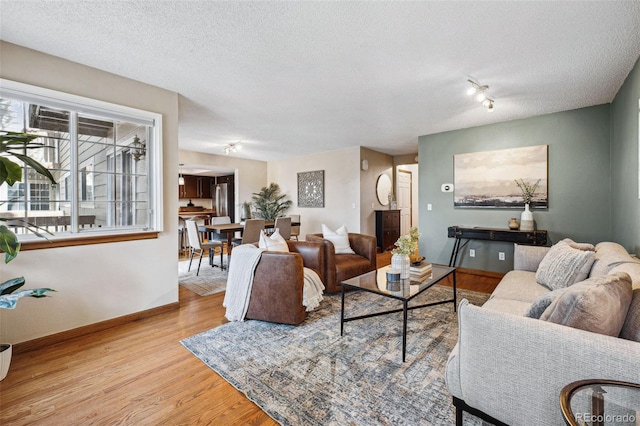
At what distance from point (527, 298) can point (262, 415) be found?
78.7 inches

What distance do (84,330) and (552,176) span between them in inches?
226

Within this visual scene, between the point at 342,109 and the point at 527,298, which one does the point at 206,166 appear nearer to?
the point at 342,109

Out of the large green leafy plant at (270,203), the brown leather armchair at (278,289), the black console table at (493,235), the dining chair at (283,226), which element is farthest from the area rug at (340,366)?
the large green leafy plant at (270,203)

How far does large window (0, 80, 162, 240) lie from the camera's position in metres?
2.27

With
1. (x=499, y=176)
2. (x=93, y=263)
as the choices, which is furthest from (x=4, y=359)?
(x=499, y=176)

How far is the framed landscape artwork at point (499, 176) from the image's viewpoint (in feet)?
13.2

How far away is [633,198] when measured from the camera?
8.58ft

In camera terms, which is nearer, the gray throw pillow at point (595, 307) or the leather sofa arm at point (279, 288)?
the gray throw pillow at point (595, 307)

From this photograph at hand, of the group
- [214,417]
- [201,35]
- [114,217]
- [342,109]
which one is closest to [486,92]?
[342,109]

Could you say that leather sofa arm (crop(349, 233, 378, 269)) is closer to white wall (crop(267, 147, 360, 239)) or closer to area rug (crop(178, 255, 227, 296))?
area rug (crop(178, 255, 227, 296))

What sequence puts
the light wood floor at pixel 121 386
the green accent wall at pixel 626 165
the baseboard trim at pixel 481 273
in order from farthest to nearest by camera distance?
the baseboard trim at pixel 481 273, the green accent wall at pixel 626 165, the light wood floor at pixel 121 386

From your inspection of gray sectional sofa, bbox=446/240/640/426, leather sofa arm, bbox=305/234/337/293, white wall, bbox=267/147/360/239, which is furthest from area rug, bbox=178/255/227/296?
gray sectional sofa, bbox=446/240/640/426

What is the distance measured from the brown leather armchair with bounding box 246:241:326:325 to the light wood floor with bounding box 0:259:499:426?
0.58 meters

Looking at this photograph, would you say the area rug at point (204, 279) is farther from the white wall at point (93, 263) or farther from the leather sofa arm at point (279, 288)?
the leather sofa arm at point (279, 288)
